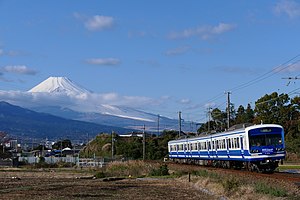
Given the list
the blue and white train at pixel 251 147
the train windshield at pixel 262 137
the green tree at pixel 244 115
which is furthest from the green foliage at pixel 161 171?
the green tree at pixel 244 115

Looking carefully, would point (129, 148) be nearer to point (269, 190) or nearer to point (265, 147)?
point (265, 147)

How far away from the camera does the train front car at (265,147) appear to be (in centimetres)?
3109

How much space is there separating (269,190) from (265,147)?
14.1 meters

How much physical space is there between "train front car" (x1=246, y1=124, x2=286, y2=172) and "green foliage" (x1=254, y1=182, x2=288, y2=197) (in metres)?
11.9

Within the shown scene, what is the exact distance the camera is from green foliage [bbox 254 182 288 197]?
16.7 m

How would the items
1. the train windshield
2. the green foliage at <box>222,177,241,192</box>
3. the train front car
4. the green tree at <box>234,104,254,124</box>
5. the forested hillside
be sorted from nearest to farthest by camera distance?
the green foliage at <box>222,177,241,192</box>, the train front car, the train windshield, the forested hillside, the green tree at <box>234,104,254,124</box>

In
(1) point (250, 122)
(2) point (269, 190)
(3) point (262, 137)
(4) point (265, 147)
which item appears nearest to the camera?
(2) point (269, 190)

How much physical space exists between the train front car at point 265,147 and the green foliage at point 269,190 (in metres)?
11.9

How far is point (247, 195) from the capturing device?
18125 millimetres

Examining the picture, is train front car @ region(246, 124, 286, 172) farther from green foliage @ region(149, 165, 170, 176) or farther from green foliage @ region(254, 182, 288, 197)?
green foliage @ region(254, 182, 288, 197)

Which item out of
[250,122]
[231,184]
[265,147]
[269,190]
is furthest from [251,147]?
[250,122]

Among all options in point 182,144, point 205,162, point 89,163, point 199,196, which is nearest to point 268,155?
point 199,196

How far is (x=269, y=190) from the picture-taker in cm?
1742

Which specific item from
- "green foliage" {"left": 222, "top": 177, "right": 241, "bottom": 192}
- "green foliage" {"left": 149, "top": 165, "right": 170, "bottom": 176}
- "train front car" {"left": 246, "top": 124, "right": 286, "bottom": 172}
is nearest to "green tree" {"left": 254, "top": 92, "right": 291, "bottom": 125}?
"green foliage" {"left": 149, "top": 165, "right": 170, "bottom": 176}
